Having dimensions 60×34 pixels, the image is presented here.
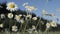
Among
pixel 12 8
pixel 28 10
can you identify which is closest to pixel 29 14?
pixel 28 10

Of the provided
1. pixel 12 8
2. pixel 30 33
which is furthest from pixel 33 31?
pixel 12 8

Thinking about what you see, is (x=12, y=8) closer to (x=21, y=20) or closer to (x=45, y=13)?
(x=21, y=20)

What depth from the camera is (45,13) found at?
3.84 meters

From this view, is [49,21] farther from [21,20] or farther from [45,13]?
[21,20]

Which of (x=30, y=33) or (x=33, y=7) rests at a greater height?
(x=33, y=7)

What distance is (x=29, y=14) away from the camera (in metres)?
3.87

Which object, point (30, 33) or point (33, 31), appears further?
point (33, 31)

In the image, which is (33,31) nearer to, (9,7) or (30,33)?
(30,33)

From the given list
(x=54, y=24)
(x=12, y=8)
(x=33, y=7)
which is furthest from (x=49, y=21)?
(x=12, y=8)

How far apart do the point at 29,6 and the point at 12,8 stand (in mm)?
293

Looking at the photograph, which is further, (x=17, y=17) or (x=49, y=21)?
(x=49, y=21)

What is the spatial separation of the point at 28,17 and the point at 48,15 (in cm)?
39

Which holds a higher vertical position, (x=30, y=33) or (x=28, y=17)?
(x=28, y=17)

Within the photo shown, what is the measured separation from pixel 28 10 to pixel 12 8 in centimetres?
27
